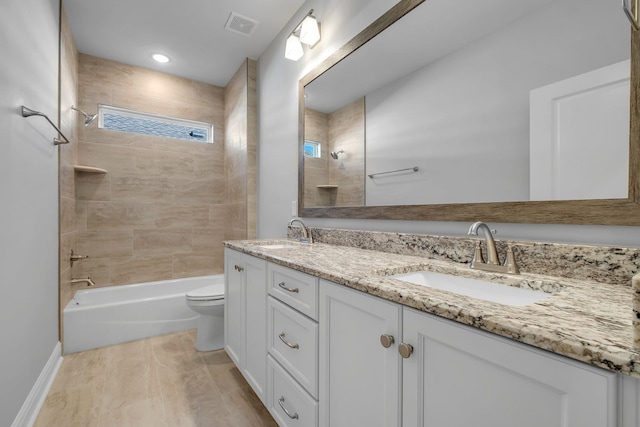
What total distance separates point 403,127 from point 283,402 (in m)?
1.36

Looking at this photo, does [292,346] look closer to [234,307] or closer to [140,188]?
[234,307]

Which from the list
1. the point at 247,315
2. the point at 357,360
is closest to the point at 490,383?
the point at 357,360

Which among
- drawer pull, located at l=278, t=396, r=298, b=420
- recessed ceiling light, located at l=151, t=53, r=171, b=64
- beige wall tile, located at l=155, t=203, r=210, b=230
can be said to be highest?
recessed ceiling light, located at l=151, t=53, r=171, b=64

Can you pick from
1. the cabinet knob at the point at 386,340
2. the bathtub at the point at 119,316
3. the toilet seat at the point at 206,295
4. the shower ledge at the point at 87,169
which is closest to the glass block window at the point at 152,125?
the shower ledge at the point at 87,169

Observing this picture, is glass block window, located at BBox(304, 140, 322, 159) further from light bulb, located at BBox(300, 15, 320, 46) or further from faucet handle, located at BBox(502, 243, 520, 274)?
faucet handle, located at BBox(502, 243, 520, 274)

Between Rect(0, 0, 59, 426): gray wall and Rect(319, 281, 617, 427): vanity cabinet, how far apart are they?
135 cm

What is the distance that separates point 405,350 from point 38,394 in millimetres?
2032


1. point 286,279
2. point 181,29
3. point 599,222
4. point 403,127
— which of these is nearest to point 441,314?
point 599,222

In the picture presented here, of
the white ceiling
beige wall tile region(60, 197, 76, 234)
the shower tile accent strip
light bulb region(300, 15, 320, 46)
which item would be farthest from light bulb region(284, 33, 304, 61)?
beige wall tile region(60, 197, 76, 234)

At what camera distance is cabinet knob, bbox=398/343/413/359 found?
679 mm

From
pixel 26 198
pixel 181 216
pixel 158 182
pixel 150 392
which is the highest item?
pixel 158 182

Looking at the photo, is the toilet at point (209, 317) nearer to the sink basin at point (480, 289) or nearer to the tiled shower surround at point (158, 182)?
the tiled shower surround at point (158, 182)

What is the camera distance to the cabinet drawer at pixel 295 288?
3.45 feet

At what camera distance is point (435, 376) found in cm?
64
